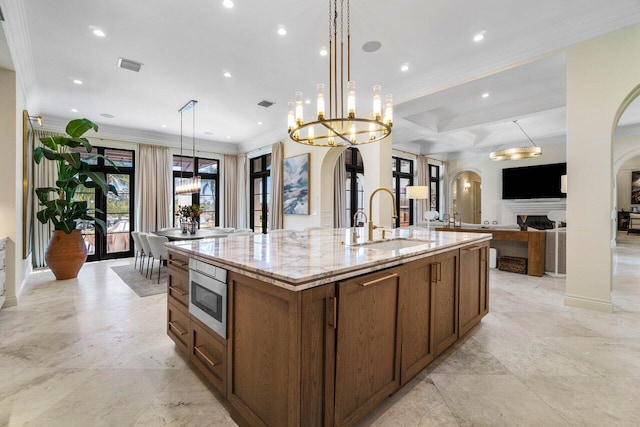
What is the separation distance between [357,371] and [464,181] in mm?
12315

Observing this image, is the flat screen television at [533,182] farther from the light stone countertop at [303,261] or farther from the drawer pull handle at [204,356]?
the drawer pull handle at [204,356]

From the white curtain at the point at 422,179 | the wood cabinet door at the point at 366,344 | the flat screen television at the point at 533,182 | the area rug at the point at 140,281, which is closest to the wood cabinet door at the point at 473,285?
the wood cabinet door at the point at 366,344

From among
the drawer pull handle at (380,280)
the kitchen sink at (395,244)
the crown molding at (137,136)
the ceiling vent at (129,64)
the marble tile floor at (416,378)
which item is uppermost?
the ceiling vent at (129,64)

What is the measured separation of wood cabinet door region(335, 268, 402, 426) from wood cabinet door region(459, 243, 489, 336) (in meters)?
1.03

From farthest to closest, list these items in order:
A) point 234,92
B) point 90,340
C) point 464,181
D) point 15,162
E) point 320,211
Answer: point 464,181 < point 320,211 < point 234,92 < point 15,162 < point 90,340

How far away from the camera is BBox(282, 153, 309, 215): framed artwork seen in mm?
6629

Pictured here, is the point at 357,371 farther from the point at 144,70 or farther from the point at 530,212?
the point at 530,212

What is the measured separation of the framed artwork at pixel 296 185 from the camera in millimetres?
6629

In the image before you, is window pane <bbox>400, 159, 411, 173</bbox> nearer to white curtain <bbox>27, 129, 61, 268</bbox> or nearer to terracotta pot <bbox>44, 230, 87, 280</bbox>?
→ terracotta pot <bbox>44, 230, 87, 280</bbox>

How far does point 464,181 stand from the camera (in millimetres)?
12039

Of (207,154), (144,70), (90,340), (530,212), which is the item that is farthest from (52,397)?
(530,212)

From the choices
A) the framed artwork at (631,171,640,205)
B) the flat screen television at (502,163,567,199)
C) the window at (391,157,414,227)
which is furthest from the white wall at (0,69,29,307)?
the framed artwork at (631,171,640,205)

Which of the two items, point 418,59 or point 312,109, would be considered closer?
point 418,59

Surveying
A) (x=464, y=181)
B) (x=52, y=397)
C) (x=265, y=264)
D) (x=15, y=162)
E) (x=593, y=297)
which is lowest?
(x=52, y=397)
